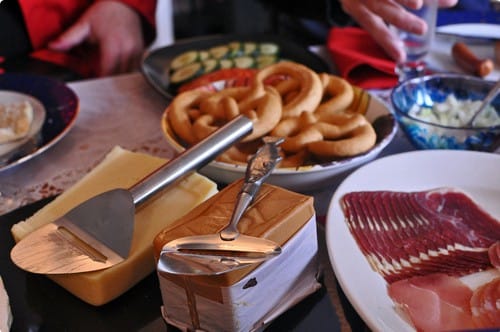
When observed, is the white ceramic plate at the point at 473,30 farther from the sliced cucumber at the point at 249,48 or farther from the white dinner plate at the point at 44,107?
the white dinner plate at the point at 44,107

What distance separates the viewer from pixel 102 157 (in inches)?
32.0

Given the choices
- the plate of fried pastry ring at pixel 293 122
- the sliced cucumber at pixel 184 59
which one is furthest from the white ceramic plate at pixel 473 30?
the sliced cucumber at pixel 184 59

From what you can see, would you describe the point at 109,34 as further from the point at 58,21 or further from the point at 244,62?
the point at 244,62

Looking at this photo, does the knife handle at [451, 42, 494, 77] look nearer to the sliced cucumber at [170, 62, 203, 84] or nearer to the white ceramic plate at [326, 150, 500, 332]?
the white ceramic plate at [326, 150, 500, 332]

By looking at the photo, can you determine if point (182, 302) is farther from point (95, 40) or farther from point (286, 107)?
point (95, 40)

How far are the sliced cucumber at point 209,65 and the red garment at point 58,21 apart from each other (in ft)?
1.28

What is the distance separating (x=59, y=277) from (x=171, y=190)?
0.15 m

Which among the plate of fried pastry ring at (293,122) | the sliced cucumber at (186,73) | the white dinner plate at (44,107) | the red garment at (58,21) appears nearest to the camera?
the plate of fried pastry ring at (293,122)

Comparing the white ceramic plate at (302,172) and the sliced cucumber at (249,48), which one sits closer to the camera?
the white ceramic plate at (302,172)

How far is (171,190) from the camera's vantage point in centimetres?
60

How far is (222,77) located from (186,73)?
0.09 m

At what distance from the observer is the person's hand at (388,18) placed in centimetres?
88

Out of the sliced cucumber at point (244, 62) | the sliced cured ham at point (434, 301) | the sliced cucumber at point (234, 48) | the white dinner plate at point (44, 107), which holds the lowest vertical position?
the sliced cured ham at point (434, 301)

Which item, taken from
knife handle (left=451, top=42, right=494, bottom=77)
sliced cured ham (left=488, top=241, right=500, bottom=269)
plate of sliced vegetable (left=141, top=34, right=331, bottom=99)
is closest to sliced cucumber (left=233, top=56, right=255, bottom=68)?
plate of sliced vegetable (left=141, top=34, right=331, bottom=99)
